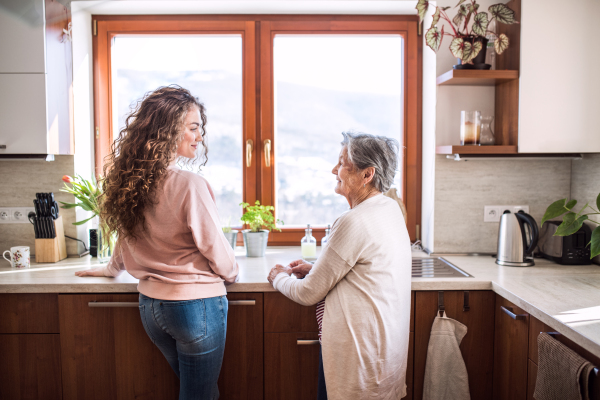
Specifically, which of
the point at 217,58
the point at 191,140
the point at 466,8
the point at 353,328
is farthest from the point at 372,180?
the point at 217,58

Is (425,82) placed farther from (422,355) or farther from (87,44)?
(87,44)

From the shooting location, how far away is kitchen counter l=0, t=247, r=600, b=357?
1507 mm

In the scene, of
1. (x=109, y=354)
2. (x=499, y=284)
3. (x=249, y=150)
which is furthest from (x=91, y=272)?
Answer: (x=499, y=284)

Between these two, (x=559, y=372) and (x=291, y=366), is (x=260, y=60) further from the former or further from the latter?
(x=559, y=372)

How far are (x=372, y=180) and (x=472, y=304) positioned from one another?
0.76 meters

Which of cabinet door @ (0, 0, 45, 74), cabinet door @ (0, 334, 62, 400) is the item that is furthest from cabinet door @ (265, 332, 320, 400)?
cabinet door @ (0, 0, 45, 74)

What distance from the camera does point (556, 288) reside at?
5.96ft

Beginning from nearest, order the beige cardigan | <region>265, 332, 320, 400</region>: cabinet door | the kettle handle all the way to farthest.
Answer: the beige cardigan, <region>265, 332, 320, 400</region>: cabinet door, the kettle handle

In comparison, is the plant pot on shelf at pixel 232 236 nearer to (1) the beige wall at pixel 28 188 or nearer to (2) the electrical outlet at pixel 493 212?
(1) the beige wall at pixel 28 188

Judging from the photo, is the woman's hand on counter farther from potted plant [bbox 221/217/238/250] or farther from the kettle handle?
the kettle handle

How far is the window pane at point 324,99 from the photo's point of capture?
267 centimetres

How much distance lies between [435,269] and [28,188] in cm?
210

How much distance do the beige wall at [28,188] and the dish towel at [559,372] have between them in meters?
2.19

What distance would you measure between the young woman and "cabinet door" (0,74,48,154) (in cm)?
71
